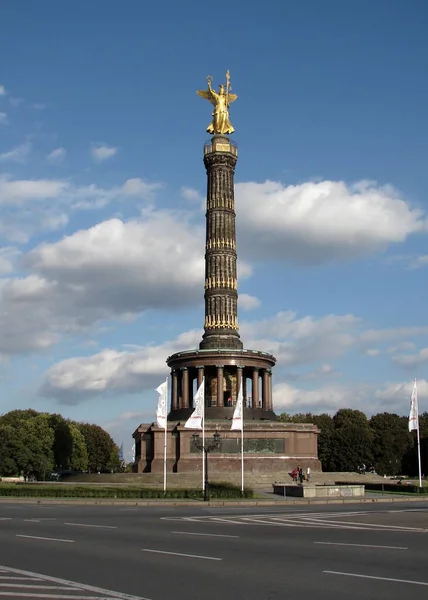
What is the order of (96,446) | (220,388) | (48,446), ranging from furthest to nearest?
1. (96,446)
2. (48,446)
3. (220,388)

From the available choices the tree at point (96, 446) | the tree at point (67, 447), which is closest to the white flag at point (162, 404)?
the tree at point (67, 447)

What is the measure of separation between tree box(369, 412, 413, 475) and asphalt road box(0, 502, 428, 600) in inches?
2930

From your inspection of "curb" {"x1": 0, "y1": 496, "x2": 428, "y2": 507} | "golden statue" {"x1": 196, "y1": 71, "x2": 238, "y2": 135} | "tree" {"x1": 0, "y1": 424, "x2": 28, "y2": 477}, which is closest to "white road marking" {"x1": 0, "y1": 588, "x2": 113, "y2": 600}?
"curb" {"x1": 0, "y1": 496, "x2": 428, "y2": 507}

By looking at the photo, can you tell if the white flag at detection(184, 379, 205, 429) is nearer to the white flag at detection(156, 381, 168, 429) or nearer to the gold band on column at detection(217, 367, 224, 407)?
the white flag at detection(156, 381, 168, 429)

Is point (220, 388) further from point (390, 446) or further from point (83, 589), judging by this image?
point (83, 589)

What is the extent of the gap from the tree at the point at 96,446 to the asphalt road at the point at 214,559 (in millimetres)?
88711

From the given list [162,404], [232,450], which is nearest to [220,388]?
[232,450]

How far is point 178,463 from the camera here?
55.4 metres

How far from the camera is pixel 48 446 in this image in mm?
86250

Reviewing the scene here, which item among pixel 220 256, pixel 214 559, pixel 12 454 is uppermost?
pixel 220 256

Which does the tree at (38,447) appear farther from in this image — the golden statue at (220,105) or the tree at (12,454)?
the golden statue at (220,105)

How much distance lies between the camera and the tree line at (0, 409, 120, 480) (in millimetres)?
76438

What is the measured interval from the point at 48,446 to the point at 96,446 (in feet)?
80.4

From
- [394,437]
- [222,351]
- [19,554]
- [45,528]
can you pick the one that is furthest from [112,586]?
[394,437]
